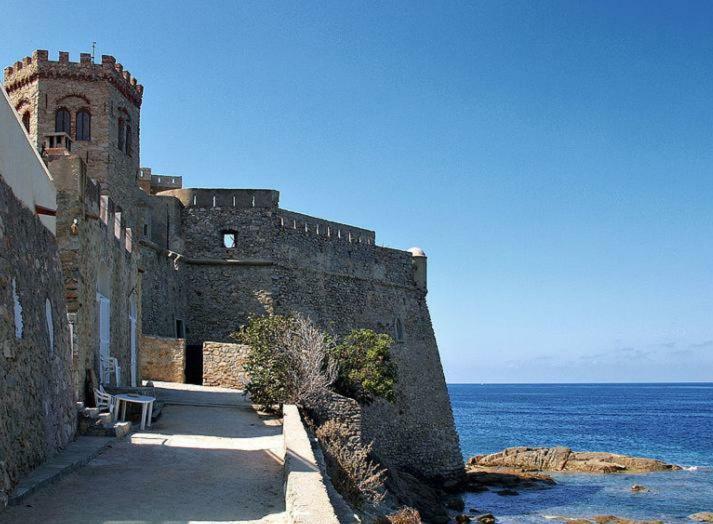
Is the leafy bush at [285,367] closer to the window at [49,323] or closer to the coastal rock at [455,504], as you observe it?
the window at [49,323]

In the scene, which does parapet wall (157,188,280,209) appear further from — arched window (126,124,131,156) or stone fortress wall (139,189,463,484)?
arched window (126,124,131,156)

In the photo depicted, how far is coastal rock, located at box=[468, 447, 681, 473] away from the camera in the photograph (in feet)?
116

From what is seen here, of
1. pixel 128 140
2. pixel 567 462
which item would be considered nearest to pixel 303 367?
pixel 128 140

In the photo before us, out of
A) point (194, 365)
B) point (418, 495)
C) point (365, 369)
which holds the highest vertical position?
point (194, 365)

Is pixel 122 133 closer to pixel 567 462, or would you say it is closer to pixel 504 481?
pixel 504 481

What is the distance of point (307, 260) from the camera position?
2838 cm

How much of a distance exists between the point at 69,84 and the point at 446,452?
60.8ft

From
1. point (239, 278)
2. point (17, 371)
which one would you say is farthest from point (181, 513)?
point (239, 278)

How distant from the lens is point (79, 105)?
28672 mm

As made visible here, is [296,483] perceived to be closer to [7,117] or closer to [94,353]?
[7,117]

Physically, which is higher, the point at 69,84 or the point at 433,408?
the point at 69,84

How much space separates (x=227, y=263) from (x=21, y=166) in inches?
752

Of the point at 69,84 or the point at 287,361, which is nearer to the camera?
the point at 287,361

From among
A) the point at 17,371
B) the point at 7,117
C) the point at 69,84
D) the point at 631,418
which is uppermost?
the point at 69,84
